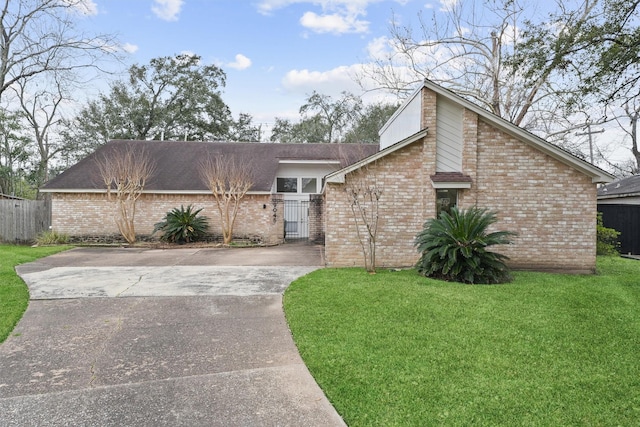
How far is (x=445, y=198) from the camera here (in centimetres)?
975

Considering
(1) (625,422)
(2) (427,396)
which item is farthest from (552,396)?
(2) (427,396)

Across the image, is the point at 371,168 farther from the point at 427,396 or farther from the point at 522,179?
the point at 427,396

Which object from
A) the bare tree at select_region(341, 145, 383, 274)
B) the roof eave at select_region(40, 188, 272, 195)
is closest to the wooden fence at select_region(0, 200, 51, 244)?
the roof eave at select_region(40, 188, 272, 195)

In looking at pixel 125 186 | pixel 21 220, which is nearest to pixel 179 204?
pixel 125 186

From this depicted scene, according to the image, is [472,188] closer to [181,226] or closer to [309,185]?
[309,185]

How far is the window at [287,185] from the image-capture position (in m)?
18.7

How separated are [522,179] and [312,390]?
320 inches

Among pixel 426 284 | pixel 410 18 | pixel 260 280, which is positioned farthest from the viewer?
pixel 410 18

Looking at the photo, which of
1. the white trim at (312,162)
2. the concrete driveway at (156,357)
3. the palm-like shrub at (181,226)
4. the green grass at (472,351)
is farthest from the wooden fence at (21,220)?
the green grass at (472,351)

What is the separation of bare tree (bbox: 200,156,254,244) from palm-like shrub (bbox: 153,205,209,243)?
99cm

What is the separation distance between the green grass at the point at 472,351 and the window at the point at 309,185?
11513 mm

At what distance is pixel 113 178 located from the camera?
1539cm

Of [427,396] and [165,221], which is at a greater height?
[165,221]

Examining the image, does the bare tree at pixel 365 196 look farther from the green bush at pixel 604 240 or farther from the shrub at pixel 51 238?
the shrub at pixel 51 238
